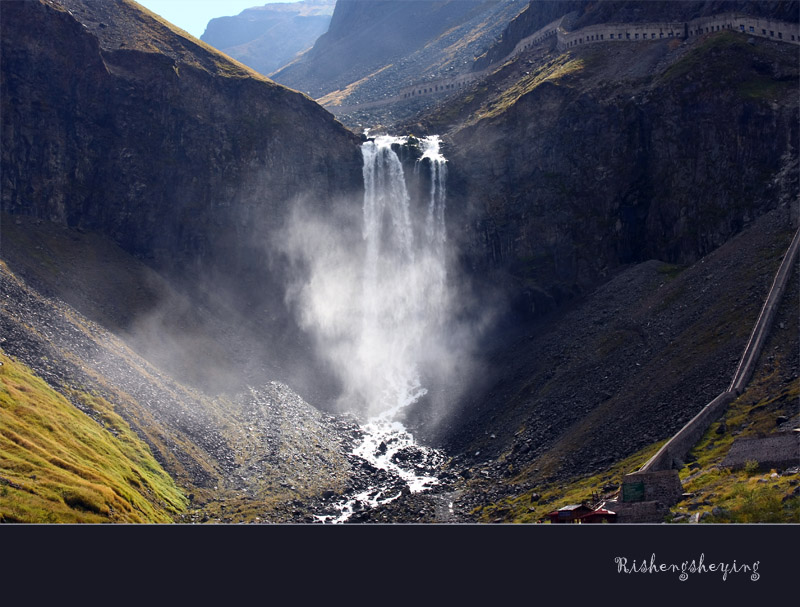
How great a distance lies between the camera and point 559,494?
236 feet

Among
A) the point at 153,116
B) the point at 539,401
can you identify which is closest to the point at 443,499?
the point at 539,401

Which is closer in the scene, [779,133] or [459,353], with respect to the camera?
[779,133]

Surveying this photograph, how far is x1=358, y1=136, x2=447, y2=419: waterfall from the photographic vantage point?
399 ft

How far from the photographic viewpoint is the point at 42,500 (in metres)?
61.8

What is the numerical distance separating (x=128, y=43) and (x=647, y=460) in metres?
105

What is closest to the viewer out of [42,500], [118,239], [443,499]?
[42,500]

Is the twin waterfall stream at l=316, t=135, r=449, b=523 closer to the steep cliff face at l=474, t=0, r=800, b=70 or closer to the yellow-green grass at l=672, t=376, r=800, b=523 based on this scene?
the steep cliff face at l=474, t=0, r=800, b=70

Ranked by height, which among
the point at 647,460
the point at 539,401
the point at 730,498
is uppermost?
the point at 539,401

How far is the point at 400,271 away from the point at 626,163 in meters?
36.7

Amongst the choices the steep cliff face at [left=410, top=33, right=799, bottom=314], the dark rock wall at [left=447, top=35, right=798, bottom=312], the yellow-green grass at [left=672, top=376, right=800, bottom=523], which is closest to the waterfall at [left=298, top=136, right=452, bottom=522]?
the dark rock wall at [left=447, top=35, right=798, bottom=312]

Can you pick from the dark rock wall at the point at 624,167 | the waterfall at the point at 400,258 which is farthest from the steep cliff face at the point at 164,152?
the dark rock wall at the point at 624,167

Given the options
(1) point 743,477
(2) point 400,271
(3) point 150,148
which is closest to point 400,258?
(2) point 400,271

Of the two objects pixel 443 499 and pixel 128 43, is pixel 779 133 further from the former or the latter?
pixel 128 43

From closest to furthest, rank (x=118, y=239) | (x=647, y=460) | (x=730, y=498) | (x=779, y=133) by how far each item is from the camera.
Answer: (x=730, y=498), (x=647, y=460), (x=779, y=133), (x=118, y=239)
